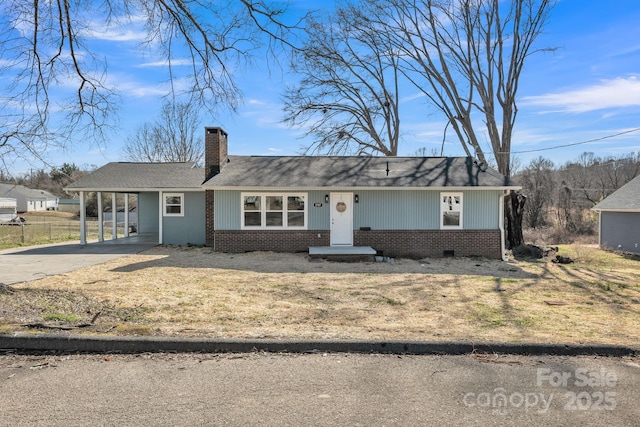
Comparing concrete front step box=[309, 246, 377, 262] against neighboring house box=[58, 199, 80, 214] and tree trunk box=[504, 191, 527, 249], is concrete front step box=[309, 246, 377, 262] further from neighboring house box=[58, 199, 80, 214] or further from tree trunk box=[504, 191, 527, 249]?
neighboring house box=[58, 199, 80, 214]

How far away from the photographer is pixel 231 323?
18.6 feet

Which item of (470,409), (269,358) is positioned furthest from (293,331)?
(470,409)

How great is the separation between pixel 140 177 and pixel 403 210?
11.7 metres

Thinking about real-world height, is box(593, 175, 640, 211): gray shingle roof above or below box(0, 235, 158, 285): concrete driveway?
above

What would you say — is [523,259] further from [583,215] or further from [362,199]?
[583,215]

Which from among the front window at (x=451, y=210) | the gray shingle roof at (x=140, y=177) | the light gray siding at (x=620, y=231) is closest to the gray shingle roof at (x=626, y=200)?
the light gray siding at (x=620, y=231)

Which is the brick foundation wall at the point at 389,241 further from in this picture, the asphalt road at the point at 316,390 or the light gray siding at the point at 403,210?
the asphalt road at the point at 316,390

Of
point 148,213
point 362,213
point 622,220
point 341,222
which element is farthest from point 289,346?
point 622,220

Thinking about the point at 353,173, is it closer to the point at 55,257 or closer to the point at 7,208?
the point at 55,257

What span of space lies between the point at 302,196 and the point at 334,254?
9.19 feet

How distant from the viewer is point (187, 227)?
17641 millimetres

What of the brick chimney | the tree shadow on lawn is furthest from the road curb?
the brick chimney

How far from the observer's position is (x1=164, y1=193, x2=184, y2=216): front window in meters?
17.6

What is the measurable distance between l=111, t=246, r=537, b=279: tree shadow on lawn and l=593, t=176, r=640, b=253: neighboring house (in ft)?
36.2
